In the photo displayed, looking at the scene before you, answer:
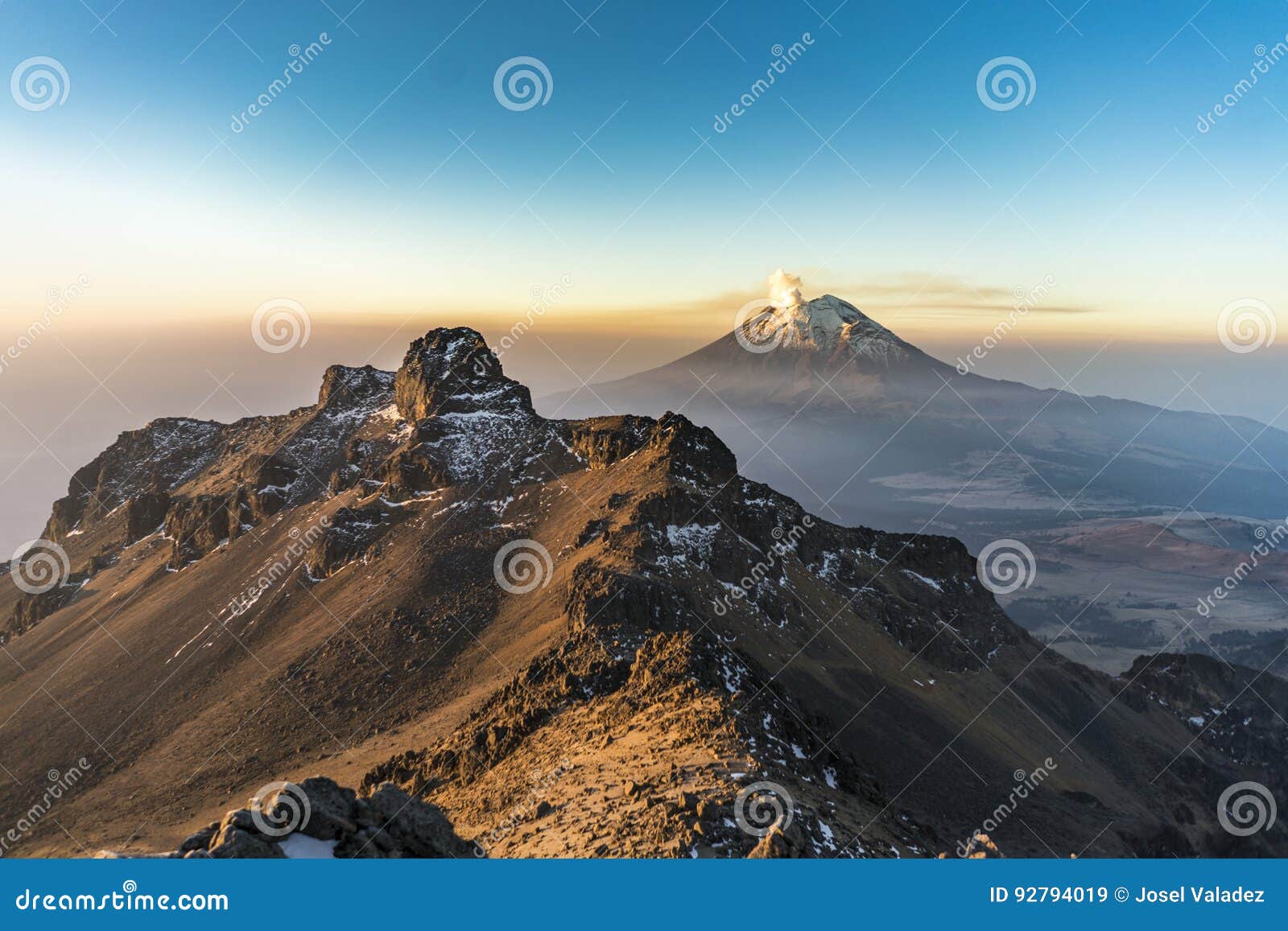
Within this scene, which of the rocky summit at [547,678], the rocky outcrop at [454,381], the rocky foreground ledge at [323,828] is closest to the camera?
the rocky foreground ledge at [323,828]

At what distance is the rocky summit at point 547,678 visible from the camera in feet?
107

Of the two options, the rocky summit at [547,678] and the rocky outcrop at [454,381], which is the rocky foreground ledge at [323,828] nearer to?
the rocky summit at [547,678]

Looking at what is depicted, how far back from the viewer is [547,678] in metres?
50.1

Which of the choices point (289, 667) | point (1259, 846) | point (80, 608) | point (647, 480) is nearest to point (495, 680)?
point (289, 667)

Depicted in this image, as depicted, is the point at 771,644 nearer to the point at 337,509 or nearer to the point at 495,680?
the point at 495,680

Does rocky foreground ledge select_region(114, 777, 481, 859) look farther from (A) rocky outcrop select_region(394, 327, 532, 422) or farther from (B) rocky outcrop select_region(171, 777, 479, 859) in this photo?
(A) rocky outcrop select_region(394, 327, 532, 422)

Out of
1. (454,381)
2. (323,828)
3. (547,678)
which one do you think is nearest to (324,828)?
(323,828)

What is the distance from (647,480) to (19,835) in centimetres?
5626

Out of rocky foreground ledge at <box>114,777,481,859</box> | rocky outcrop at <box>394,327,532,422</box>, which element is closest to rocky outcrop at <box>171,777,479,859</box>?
rocky foreground ledge at <box>114,777,481,859</box>

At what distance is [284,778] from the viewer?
192ft

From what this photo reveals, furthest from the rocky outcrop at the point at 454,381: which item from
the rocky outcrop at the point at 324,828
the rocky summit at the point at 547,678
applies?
the rocky outcrop at the point at 324,828

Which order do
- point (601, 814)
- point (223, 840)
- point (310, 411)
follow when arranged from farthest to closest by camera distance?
point (310, 411) < point (601, 814) < point (223, 840)

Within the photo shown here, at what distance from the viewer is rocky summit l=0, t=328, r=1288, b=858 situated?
3250 cm

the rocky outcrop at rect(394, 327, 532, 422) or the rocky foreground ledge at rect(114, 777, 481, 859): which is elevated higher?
the rocky outcrop at rect(394, 327, 532, 422)
